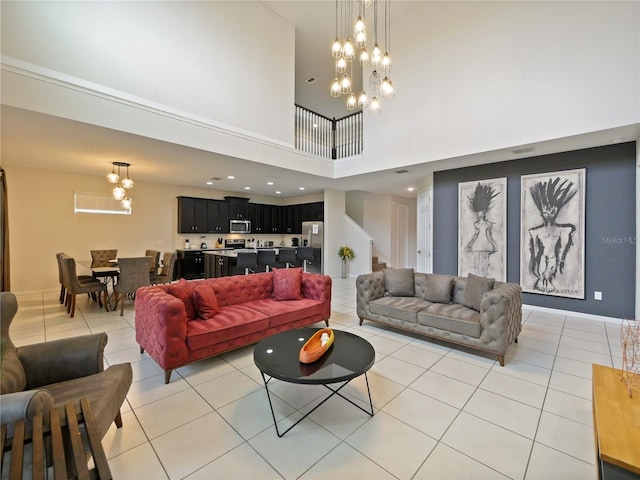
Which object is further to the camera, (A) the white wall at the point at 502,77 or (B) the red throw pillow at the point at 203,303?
(A) the white wall at the point at 502,77

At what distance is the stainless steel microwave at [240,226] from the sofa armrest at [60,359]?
708 cm

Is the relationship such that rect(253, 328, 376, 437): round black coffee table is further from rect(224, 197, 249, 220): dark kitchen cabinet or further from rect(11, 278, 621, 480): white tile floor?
rect(224, 197, 249, 220): dark kitchen cabinet

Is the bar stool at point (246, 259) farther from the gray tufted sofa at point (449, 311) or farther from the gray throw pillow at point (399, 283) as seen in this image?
the gray throw pillow at point (399, 283)

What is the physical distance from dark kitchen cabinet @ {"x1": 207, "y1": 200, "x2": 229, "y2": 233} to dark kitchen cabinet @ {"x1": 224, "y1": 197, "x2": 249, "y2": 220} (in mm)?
136

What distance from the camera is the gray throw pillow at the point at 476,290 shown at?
3.34 m

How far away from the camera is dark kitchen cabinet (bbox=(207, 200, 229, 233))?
8305 millimetres

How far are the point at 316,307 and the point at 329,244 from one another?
4.57 m

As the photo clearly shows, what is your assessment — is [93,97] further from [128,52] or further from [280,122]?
[280,122]


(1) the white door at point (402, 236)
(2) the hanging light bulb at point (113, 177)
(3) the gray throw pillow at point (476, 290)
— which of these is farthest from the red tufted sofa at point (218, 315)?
(1) the white door at point (402, 236)

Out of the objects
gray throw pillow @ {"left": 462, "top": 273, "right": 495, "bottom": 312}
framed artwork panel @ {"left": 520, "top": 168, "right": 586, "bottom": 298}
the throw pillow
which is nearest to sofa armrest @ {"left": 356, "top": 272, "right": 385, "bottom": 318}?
gray throw pillow @ {"left": 462, "top": 273, "right": 495, "bottom": 312}

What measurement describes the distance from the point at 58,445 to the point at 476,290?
12.5 feet

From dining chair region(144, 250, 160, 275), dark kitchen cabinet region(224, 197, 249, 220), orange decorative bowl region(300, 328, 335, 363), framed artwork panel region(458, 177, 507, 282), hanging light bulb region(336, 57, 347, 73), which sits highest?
hanging light bulb region(336, 57, 347, 73)

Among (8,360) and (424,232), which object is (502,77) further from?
(8,360)

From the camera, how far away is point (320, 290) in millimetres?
3865
